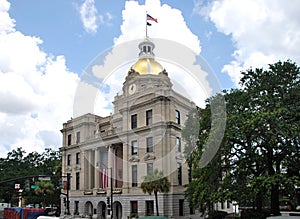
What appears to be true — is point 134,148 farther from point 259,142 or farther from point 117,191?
point 259,142

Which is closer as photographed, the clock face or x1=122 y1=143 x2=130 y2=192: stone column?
x1=122 y1=143 x2=130 y2=192: stone column

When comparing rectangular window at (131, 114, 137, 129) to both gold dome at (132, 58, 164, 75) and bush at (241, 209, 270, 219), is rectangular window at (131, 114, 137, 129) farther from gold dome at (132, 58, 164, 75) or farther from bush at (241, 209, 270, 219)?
bush at (241, 209, 270, 219)

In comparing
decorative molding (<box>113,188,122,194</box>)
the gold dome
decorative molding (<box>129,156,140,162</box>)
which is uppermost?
the gold dome

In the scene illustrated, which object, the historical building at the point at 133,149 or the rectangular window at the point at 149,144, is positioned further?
the rectangular window at the point at 149,144

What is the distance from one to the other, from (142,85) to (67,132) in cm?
1996

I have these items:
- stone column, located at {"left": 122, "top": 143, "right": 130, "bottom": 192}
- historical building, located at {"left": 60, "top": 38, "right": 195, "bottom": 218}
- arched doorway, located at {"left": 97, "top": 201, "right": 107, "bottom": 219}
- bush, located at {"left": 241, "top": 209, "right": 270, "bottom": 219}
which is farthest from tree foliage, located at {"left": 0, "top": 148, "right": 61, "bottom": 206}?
bush, located at {"left": 241, "top": 209, "right": 270, "bottom": 219}

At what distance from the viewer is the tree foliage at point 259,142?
26.4m

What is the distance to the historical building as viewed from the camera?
45938 mm

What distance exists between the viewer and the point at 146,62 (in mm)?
58250

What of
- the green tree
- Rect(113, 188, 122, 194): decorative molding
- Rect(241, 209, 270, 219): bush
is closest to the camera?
Rect(241, 209, 270, 219): bush

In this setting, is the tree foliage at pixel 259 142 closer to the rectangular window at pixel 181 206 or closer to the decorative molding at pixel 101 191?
the rectangular window at pixel 181 206

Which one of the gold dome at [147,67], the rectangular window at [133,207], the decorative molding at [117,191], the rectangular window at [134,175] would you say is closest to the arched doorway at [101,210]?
the decorative molding at [117,191]

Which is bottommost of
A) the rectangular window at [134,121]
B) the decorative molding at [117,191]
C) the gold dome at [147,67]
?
the decorative molding at [117,191]

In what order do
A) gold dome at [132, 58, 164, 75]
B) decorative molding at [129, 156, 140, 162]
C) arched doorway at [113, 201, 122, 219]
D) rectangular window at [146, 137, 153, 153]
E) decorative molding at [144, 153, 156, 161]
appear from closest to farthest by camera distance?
decorative molding at [144, 153, 156, 161]
rectangular window at [146, 137, 153, 153]
decorative molding at [129, 156, 140, 162]
arched doorway at [113, 201, 122, 219]
gold dome at [132, 58, 164, 75]
